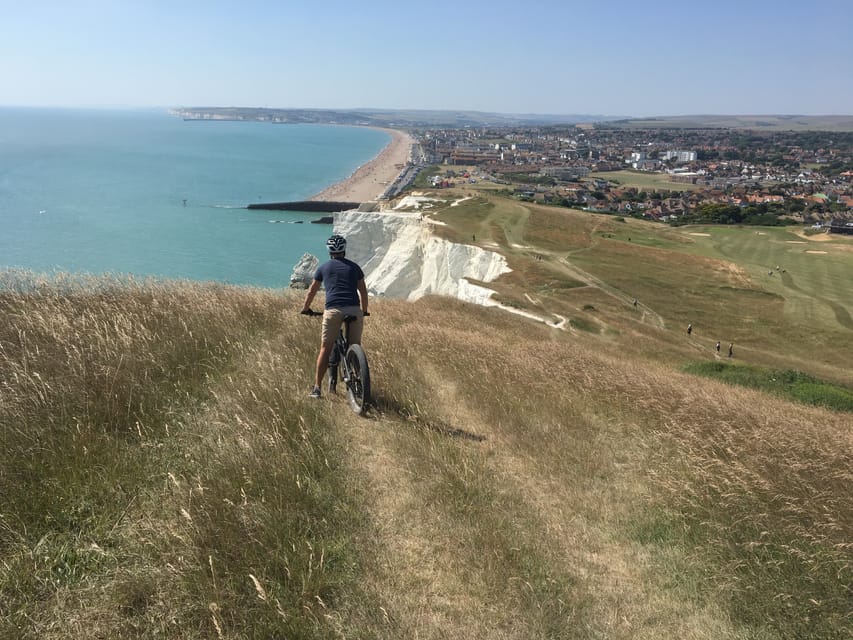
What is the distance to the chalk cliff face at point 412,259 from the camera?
4625 centimetres

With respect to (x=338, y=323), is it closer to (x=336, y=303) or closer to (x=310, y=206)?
(x=336, y=303)

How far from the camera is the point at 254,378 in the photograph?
246 inches

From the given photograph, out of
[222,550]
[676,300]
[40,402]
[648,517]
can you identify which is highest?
[40,402]

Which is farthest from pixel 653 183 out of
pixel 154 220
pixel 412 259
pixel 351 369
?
pixel 351 369

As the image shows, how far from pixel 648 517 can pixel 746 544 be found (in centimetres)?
84

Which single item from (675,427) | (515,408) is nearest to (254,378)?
(515,408)

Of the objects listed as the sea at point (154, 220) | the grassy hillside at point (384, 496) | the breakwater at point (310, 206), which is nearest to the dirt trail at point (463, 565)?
the grassy hillside at point (384, 496)

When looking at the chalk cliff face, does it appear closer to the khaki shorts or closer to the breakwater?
the khaki shorts

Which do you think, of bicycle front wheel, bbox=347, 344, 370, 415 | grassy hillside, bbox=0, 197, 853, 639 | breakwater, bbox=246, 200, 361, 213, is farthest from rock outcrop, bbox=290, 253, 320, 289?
breakwater, bbox=246, 200, 361, 213

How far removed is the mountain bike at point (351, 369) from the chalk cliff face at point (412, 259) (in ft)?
94.0

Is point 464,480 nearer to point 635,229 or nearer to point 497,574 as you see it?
point 497,574

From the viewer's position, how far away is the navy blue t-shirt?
6.59m

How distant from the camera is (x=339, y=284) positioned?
6590 millimetres

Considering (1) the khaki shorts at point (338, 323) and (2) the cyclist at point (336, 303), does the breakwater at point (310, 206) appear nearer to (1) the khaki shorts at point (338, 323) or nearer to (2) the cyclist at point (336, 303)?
(2) the cyclist at point (336, 303)
